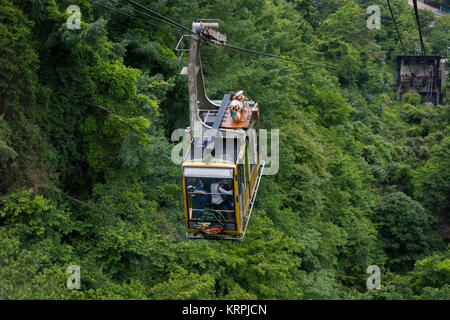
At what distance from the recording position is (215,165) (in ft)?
40.1

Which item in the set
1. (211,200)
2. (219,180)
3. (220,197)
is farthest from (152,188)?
(219,180)

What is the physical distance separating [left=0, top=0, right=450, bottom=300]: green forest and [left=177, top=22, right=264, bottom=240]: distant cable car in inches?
100

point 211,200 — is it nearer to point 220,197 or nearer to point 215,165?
point 220,197

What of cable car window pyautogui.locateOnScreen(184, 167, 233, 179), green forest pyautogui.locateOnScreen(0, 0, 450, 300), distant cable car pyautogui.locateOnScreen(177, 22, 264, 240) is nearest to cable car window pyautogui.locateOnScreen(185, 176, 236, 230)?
distant cable car pyautogui.locateOnScreen(177, 22, 264, 240)

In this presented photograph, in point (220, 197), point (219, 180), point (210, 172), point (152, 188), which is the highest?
point (210, 172)

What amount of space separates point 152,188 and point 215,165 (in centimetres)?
750

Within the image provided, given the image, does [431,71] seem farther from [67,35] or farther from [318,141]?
[67,35]

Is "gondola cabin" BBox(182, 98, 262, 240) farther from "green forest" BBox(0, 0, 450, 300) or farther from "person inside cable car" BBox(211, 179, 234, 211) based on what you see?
"green forest" BBox(0, 0, 450, 300)

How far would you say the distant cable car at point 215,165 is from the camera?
1228 centimetres

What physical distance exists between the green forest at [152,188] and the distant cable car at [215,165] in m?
2.54

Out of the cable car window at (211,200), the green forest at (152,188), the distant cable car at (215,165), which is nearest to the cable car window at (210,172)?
the distant cable car at (215,165)

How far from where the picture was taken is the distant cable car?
→ 12.3m

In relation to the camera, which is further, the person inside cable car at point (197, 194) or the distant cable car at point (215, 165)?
the person inside cable car at point (197, 194)

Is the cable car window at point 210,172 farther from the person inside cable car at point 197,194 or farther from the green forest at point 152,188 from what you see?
the green forest at point 152,188
